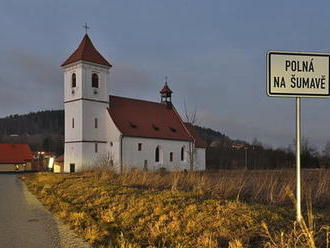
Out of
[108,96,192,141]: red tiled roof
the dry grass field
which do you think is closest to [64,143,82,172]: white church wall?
[108,96,192,141]: red tiled roof

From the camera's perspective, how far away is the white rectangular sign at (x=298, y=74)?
556 centimetres

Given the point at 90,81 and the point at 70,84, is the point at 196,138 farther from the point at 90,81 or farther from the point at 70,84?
the point at 70,84

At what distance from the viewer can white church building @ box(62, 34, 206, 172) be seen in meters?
45.2

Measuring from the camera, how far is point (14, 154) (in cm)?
7169

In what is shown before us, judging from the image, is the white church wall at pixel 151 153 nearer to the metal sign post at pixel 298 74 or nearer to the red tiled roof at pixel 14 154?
the red tiled roof at pixel 14 154

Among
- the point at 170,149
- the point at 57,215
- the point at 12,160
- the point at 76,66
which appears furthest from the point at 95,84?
the point at 57,215

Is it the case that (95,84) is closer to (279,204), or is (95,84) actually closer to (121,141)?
(121,141)

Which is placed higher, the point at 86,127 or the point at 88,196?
the point at 86,127

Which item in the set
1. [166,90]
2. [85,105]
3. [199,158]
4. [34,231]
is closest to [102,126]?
[85,105]

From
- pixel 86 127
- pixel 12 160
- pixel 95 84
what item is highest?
pixel 95 84

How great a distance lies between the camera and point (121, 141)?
151 feet

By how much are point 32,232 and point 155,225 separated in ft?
8.21

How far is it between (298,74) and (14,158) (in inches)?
2849

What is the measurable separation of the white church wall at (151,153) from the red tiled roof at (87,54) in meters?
10.5
